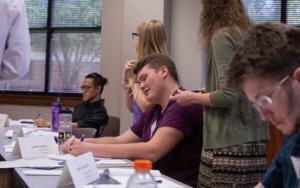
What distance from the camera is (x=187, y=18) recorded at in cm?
496

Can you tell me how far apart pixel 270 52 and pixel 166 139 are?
1096mm

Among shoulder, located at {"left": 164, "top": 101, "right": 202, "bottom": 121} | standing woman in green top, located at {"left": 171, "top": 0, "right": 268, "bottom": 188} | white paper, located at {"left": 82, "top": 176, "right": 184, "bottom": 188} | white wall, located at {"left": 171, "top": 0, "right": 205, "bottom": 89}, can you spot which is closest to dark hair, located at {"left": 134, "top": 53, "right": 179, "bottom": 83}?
shoulder, located at {"left": 164, "top": 101, "right": 202, "bottom": 121}

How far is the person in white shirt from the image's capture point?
6.06 feet

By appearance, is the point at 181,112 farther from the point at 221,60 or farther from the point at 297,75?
the point at 297,75

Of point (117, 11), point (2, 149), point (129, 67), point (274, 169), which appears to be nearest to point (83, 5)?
point (117, 11)

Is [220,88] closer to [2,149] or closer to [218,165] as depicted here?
[218,165]

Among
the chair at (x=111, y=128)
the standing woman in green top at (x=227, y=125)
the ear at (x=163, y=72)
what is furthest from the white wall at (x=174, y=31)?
the standing woman in green top at (x=227, y=125)

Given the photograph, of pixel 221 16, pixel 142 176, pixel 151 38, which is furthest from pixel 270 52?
pixel 151 38

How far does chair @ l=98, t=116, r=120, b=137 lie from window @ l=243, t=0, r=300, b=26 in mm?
1870

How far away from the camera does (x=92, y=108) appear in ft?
15.0

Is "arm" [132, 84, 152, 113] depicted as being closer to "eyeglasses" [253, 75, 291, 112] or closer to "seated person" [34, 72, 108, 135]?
"eyeglasses" [253, 75, 291, 112]

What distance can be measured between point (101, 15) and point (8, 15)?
12.7 feet

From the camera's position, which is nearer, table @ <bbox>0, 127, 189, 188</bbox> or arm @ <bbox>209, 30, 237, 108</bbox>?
table @ <bbox>0, 127, 189, 188</bbox>

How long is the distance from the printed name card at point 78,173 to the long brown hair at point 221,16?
2.74 ft
